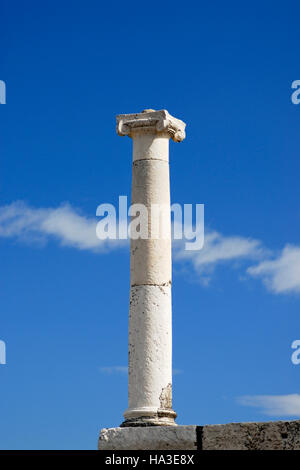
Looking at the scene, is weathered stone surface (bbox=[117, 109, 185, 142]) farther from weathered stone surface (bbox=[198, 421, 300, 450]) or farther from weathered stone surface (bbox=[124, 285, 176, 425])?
weathered stone surface (bbox=[198, 421, 300, 450])

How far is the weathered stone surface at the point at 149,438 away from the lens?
17.2 meters

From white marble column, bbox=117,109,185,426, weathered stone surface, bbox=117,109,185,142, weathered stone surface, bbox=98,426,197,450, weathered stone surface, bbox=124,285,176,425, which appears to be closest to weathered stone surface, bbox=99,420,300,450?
weathered stone surface, bbox=98,426,197,450

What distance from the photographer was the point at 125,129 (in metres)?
21.0

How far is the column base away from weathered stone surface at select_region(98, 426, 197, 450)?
61 cm

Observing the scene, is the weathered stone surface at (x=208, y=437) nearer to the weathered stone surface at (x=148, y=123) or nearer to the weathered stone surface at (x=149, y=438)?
the weathered stone surface at (x=149, y=438)

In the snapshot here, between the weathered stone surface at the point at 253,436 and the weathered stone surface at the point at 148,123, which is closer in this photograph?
the weathered stone surface at the point at 253,436

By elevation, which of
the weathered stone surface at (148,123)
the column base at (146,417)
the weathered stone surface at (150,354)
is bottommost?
the column base at (146,417)

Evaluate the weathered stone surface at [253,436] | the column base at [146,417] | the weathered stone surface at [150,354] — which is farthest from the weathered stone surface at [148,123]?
the weathered stone surface at [253,436]

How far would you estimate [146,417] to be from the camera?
62.0 feet

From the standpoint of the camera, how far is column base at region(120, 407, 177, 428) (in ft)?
61.6

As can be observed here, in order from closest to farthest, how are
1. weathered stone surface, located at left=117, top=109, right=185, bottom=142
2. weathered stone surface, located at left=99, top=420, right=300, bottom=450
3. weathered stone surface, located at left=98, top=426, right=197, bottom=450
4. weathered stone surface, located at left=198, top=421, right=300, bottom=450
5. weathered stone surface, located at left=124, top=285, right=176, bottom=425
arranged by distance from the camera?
weathered stone surface, located at left=198, top=421, right=300, bottom=450 < weathered stone surface, located at left=99, top=420, right=300, bottom=450 < weathered stone surface, located at left=98, top=426, right=197, bottom=450 < weathered stone surface, located at left=124, top=285, right=176, bottom=425 < weathered stone surface, located at left=117, top=109, right=185, bottom=142
